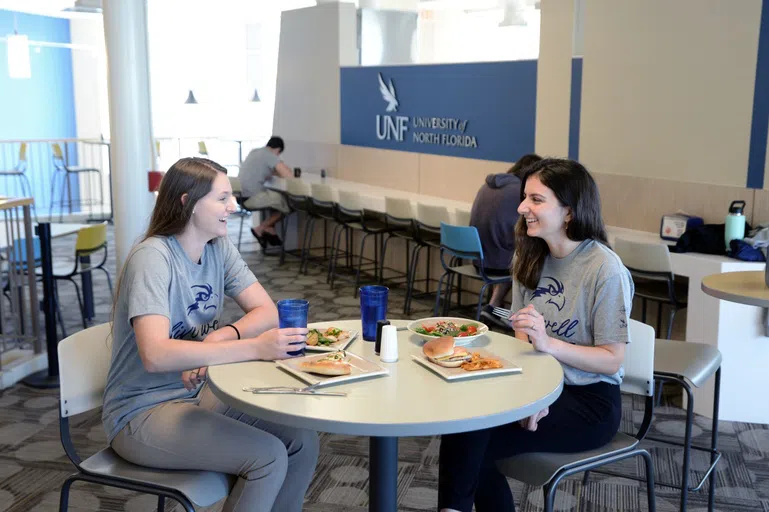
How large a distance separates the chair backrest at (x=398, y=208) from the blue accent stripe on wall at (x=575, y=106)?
3.79ft

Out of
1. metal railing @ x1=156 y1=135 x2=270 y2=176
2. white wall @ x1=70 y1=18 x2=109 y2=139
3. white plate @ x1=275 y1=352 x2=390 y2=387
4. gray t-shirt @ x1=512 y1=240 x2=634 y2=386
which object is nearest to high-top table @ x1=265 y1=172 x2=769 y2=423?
gray t-shirt @ x1=512 y1=240 x2=634 y2=386

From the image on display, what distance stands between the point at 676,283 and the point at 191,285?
2864 mm

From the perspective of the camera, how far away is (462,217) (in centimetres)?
518

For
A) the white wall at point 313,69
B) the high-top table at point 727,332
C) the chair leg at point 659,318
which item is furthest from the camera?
the white wall at point 313,69

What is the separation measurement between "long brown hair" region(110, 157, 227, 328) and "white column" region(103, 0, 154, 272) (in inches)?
112

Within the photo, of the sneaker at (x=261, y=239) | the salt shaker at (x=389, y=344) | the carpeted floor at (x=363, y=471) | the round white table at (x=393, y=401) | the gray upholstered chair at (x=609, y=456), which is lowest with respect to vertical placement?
the carpeted floor at (x=363, y=471)

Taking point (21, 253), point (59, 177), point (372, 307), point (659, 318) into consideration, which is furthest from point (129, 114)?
point (59, 177)

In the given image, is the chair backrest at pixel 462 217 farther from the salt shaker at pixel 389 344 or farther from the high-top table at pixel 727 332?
the salt shaker at pixel 389 344

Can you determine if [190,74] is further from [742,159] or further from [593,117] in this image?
[742,159]

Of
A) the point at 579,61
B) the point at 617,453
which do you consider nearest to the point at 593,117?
the point at 579,61

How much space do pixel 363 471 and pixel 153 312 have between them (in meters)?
1.42

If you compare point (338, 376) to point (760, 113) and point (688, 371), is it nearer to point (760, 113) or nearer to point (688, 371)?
point (688, 371)

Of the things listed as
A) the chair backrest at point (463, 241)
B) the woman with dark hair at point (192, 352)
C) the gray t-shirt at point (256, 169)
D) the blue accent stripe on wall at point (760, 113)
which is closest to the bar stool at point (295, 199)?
the gray t-shirt at point (256, 169)

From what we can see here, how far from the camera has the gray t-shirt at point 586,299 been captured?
2000 mm
